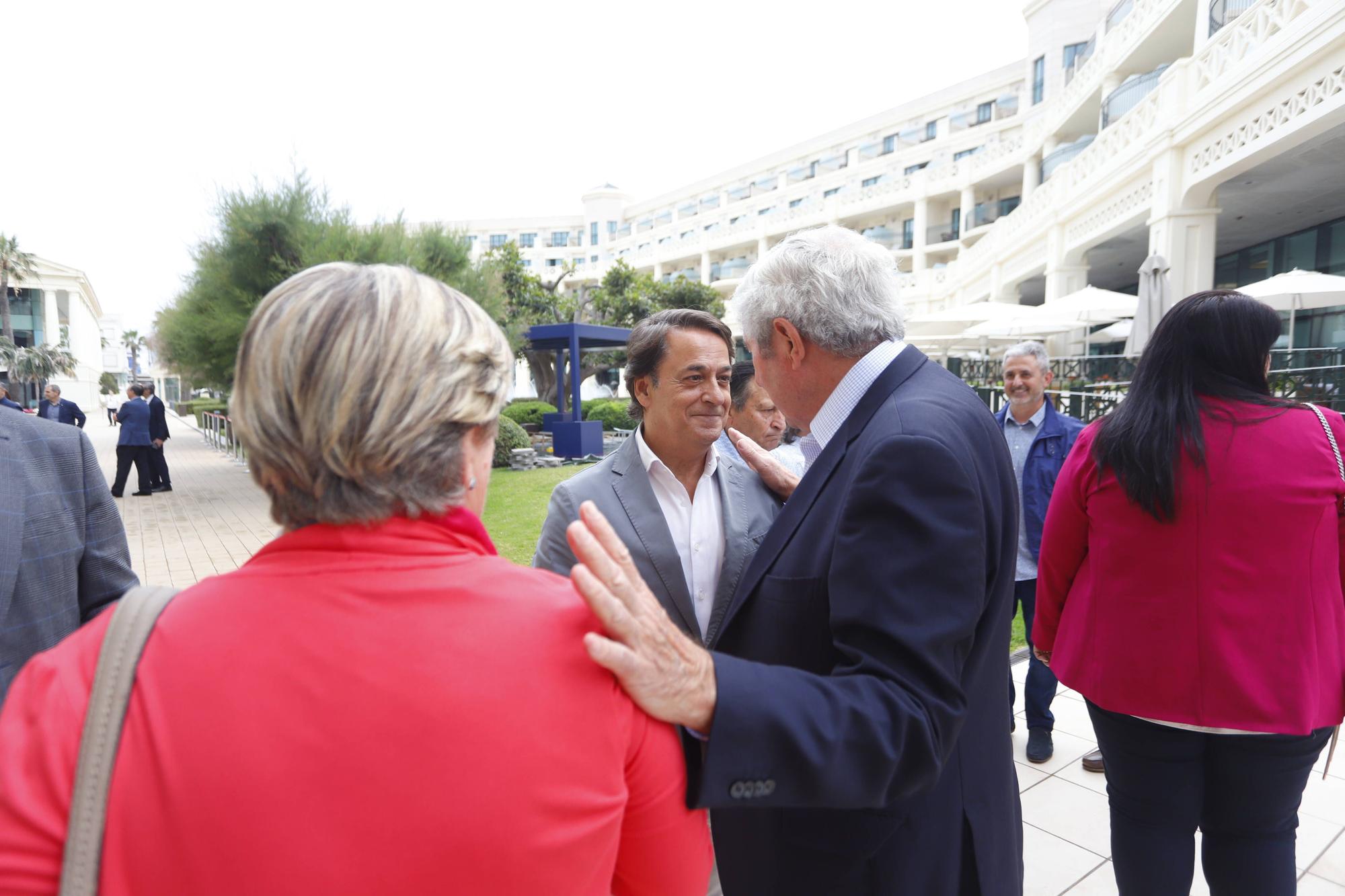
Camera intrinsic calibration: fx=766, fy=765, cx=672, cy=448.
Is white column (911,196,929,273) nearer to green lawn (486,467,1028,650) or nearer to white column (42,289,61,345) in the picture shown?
green lawn (486,467,1028,650)

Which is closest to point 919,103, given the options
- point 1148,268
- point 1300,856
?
point 1148,268

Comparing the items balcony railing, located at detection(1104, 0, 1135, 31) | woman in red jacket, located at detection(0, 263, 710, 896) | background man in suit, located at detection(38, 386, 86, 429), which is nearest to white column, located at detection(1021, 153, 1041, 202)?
balcony railing, located at detection(1104, 0, 1135, 31)

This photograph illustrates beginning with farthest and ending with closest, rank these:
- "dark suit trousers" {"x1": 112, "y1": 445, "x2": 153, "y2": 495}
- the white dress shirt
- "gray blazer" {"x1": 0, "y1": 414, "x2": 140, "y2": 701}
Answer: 1. "dark suit trousers" {"x1": 112, "y1": 445, "x2": 153, "y2": 495}
2. the white dress shirt
3. "gray blazer" {"x1": 0, "y1": 414, "x2": 140, "y2": 701}

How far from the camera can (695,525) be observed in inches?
99.7

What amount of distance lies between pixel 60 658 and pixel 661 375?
6.54ft

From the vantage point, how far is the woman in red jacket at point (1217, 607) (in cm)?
199

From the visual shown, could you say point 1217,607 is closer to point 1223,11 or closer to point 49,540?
point 49,540

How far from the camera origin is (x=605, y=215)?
71.5 metres

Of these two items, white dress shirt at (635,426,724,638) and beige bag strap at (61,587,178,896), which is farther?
white dress shirt at (635,426,724,638)

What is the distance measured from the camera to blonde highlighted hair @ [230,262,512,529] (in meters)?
0.86

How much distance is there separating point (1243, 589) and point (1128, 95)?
19.5 meters

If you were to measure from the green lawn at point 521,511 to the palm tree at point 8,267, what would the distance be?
52834 millimetres

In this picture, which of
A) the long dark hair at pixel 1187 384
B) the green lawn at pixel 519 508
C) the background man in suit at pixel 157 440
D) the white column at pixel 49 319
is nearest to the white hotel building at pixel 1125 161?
the long dark hair at pixel 1187 384

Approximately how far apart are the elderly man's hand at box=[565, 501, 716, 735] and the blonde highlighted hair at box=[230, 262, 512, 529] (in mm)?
185
